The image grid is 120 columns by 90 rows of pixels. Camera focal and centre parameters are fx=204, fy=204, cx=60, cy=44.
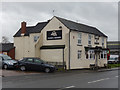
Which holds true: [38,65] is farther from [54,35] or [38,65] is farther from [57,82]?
[57,82]

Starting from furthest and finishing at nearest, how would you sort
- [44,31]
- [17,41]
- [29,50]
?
[17,41] → [29,50] → [44,31]

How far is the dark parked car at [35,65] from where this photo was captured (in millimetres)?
22016

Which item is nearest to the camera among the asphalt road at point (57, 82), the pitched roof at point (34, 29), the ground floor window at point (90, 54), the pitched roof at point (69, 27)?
the asphalt road at point (57, 82)

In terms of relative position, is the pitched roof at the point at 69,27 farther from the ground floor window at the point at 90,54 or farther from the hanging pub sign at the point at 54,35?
the ground floor window at the point at 90,54

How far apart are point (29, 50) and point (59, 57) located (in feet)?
23.4

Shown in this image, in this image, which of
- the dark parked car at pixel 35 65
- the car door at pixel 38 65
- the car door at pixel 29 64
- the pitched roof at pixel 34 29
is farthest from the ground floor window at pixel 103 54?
the car door at pixel 29 64

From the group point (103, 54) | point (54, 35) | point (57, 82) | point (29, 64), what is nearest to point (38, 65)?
point (29, 64)

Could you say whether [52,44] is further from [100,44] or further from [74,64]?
[100,44]

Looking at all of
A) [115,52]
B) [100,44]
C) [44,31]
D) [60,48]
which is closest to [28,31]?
[44,31]

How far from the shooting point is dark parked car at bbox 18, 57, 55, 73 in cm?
2202

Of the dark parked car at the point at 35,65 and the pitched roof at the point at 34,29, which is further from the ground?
the pitched roof at the point at 34,29

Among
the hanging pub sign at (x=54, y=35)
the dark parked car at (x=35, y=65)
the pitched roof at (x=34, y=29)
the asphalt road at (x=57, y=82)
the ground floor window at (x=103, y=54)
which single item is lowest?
the asphalt road at (x=57, y=82)

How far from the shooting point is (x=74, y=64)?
1093 inches

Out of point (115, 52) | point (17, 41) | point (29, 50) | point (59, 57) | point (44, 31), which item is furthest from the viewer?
point (115, 52)
